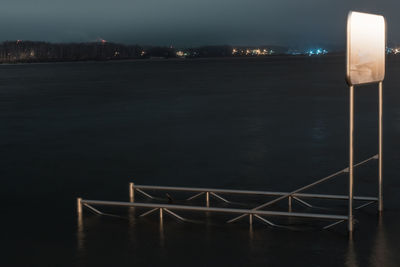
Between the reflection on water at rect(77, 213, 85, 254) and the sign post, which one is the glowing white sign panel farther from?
the reflection on water at rect(77, 213, 85, 254)

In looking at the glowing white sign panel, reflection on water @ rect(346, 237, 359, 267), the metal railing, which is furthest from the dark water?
the glowing white sign panel

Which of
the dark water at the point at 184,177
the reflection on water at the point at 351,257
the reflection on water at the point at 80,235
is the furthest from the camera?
the reflection on water at the point at 80,235

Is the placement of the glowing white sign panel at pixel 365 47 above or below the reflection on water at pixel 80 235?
above

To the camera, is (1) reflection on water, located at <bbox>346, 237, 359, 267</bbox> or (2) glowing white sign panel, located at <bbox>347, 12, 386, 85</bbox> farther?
(2) glowing white sign panel, located at <bbox>347, 12, 386, 85</bbox>

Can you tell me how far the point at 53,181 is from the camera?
36.9ft

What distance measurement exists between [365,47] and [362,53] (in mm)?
135

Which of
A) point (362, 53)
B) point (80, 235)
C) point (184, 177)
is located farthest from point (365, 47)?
point (184, 177)

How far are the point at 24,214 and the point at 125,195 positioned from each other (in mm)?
1725

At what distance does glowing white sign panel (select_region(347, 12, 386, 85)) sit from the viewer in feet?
22.5

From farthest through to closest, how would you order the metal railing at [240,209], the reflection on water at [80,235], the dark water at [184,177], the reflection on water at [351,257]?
the metal railing at [240,209] → the reflection on water at [80,235] → the dark water at [184,177] → the reflection on water at [351,257]

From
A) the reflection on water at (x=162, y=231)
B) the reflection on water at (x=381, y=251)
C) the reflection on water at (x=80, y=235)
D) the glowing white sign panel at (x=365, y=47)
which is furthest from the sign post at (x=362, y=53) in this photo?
the reflection on water at (x=80, y=235)

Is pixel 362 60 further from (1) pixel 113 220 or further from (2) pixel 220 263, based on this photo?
(1) pixel 113 220

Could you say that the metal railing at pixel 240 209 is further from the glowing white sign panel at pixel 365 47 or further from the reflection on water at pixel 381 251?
the glowing white sign panel at pixel 365 47

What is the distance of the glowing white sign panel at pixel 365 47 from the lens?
22.5 feet
